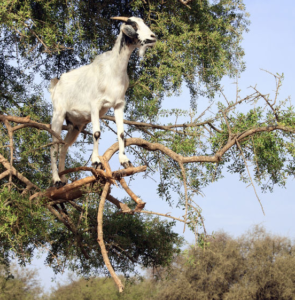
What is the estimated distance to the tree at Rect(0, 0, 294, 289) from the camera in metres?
7.94

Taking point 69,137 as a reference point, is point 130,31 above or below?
above

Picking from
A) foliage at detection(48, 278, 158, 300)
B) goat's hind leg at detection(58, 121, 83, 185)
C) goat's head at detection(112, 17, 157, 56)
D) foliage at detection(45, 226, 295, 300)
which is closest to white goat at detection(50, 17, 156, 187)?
goat's head at detection(112, 17, 157, 56)

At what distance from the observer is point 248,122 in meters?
8.30

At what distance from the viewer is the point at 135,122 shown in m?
9.13

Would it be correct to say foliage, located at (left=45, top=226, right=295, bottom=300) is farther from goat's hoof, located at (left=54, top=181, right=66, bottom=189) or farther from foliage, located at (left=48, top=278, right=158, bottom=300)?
goat's hoof, located at (left=54, top=181, right=66, bottom=189)

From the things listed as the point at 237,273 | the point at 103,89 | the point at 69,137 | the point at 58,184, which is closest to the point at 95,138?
the point at 103,89

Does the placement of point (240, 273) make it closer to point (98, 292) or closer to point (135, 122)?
point (98, 292)

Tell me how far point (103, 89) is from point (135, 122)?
2970 mm

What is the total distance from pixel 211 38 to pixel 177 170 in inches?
114

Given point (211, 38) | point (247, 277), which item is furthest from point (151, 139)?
point (247, 277)

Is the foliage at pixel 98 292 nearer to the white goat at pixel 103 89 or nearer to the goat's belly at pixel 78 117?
the goat's belly at pixel 78 117

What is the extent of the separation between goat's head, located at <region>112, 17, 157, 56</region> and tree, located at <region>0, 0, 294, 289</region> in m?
1.45

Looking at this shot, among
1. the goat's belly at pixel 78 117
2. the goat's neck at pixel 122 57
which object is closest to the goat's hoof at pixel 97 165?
the goat's belly at pixel 78 117

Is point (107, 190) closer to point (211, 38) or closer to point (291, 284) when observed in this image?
point (211, 38)
